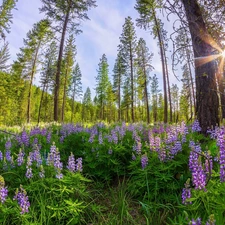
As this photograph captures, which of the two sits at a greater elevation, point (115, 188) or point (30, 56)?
point (30, 56)

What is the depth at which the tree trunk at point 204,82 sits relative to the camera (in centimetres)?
466

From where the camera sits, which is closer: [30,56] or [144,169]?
[144,169]

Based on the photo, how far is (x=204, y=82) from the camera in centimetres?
469

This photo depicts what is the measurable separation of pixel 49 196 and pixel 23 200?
587mm

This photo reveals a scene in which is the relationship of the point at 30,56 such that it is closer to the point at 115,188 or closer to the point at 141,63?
the point at 141,63

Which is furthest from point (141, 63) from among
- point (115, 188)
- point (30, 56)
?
point (115, 188)

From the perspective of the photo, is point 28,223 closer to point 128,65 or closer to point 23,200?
point 23,200

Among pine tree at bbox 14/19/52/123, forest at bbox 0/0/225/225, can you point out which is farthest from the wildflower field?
pine tree at bbox 14/19/52/123

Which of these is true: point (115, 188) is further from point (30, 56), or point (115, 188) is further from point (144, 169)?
point (30, 56)

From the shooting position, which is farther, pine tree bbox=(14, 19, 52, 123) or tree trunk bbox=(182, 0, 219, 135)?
A: pine tree bbox=(14, 19, 52, 123)

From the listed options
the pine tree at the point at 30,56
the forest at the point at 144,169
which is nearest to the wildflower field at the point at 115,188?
the forest at the point at 144,169

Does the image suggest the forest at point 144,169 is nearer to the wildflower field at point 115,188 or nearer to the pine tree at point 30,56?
the wildflower field at point 115,188

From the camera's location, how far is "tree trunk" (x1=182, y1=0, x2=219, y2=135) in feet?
15.3

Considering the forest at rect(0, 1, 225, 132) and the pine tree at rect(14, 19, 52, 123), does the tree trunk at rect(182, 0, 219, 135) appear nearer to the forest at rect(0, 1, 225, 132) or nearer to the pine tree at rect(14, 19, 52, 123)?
the forest at rect(0, 1, 225, 132)
